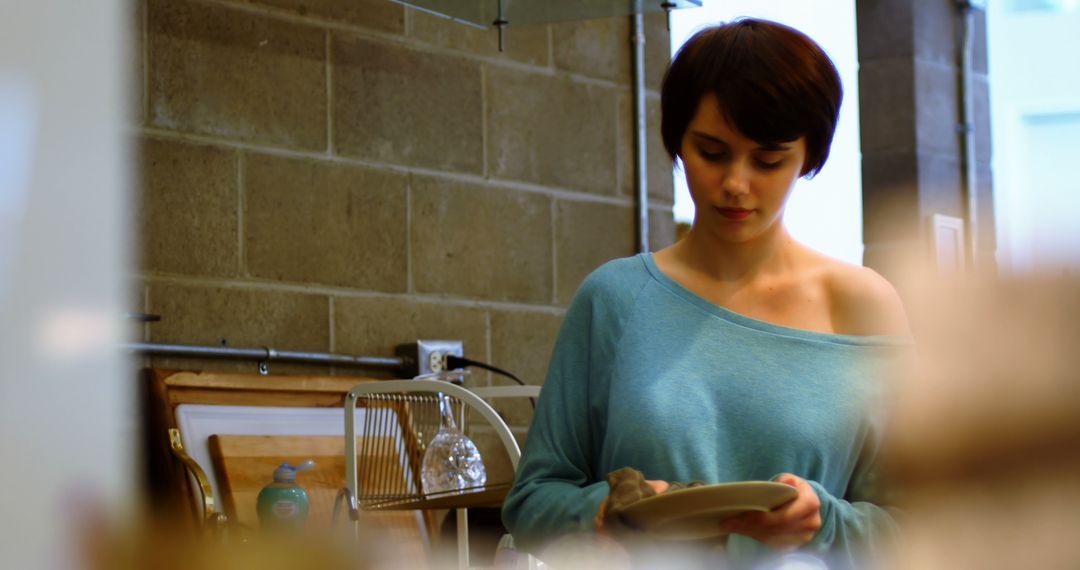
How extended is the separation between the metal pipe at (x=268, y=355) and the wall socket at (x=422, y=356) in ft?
0.06

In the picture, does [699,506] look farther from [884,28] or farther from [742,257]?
[884,28]

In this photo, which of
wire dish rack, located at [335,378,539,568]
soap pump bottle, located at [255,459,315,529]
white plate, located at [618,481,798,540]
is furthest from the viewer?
wire dish rack, located at [335,378,539,568]

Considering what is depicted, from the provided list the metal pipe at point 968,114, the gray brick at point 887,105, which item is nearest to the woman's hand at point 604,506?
the gray brick at point 887,105

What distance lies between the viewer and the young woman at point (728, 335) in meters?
0.95

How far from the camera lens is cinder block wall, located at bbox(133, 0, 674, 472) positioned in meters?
2.59

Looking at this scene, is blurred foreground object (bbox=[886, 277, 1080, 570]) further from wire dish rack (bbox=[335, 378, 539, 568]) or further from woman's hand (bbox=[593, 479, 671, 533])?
wire dish rack (bbox=[335, 378, 539, 568])

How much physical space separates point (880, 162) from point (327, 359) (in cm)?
243

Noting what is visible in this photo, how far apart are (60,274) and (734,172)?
0.88 m

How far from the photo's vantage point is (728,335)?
1.02 m

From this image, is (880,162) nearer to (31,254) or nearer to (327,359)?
(327,359)

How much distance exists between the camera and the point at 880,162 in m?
4.54

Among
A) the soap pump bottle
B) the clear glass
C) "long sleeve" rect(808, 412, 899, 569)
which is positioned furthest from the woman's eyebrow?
the clear glass

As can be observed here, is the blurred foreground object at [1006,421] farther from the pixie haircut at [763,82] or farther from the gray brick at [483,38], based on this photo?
the gray brick at [483,38]

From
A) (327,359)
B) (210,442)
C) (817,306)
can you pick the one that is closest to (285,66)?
(327,359)
